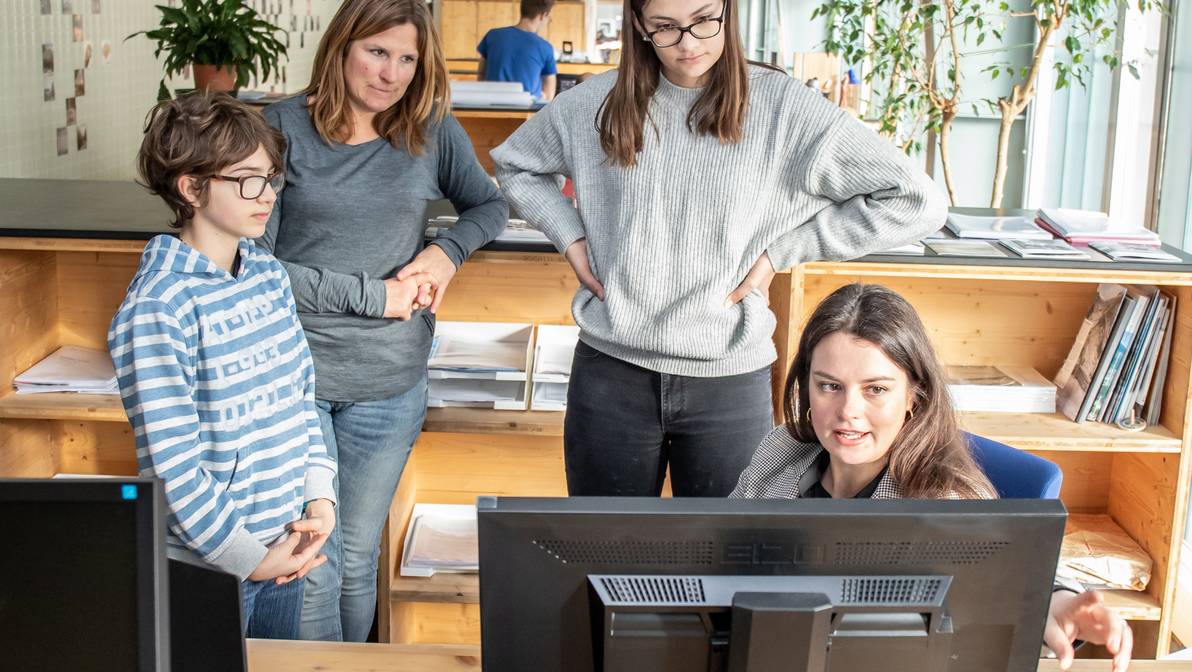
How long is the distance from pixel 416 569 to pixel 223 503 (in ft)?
3.66

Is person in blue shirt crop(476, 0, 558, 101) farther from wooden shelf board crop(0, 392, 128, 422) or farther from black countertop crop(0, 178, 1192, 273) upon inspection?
wooden shelf board crop(0, 392, 128, 422)

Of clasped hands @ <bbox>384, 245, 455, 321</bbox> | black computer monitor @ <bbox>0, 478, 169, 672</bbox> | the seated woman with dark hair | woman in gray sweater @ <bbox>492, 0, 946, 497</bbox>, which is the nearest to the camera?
black computer monitor @ <bbox>0, 478, 169, 672</bbox>

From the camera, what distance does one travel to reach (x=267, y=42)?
3311mm

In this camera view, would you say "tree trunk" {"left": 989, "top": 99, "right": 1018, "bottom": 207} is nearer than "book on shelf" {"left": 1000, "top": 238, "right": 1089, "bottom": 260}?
No

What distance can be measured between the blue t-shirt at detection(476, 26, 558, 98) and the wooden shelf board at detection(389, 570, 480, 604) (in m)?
3.67

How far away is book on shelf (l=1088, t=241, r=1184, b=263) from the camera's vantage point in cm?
239

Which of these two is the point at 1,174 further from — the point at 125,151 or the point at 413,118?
the point at 413,118

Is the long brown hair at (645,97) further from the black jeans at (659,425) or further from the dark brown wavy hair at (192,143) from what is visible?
the dark brown wavy hair at (192,143)

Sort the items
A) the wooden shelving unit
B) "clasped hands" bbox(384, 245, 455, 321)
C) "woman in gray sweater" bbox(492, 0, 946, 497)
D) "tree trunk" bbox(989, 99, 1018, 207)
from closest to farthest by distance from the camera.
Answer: "woman in gray sweater" bbox(492, 0, 946, 497) < "clasped hands" bbox(384, 245, 455, 321) < the wooden shelving unit < "tree trunk" bbox(989, 99, 1018, 207)

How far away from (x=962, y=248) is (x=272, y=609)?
1561 millimetres

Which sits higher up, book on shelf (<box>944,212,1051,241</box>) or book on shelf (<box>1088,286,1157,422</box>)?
book on shelf (<box>944,212,1051,241</box>)

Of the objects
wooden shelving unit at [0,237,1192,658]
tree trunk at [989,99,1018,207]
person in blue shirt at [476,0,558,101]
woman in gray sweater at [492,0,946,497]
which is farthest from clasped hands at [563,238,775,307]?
person in blue shirt at [476,0,558,101]

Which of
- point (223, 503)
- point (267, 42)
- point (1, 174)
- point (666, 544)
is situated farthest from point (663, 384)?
point (1, 174)

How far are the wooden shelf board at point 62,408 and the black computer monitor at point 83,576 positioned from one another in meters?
1.62
